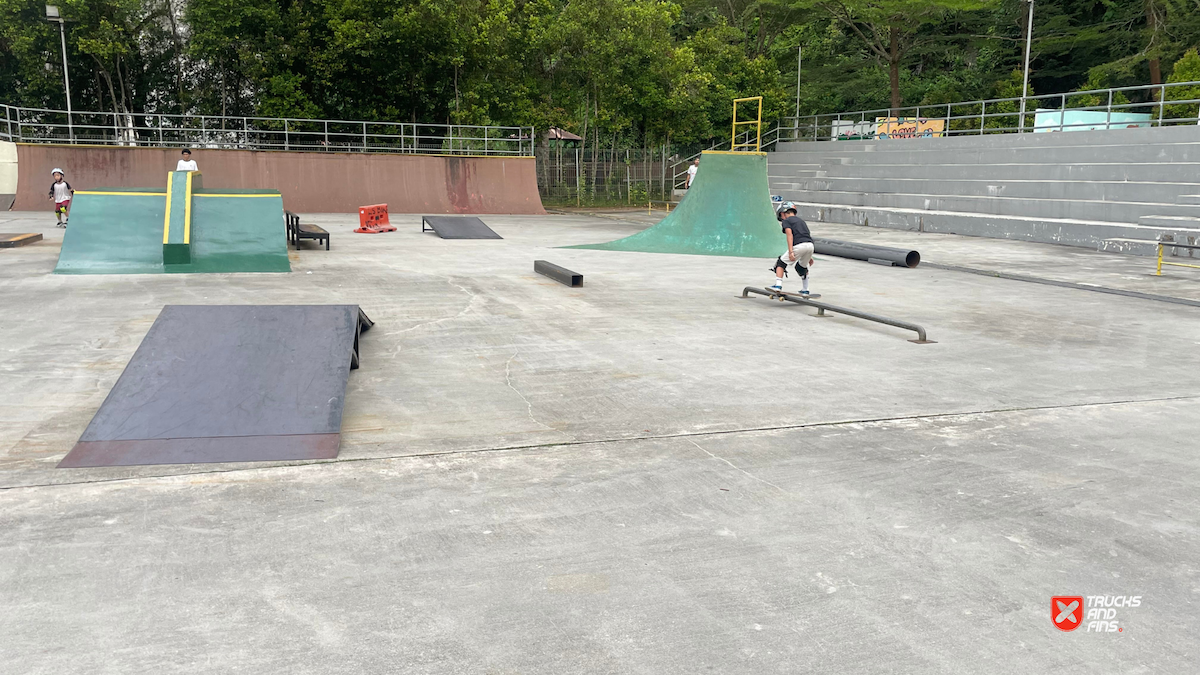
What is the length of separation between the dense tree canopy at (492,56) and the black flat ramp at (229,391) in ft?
85.1

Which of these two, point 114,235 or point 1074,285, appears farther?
point 114,235

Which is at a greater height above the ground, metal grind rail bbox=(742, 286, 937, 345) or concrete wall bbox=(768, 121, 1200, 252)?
concrete wall bbox=(768, 121, 1200, 252)

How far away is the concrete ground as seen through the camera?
3303 mm

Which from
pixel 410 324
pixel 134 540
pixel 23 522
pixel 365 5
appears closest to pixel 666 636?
pixel 134 540

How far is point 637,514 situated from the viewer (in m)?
4.57

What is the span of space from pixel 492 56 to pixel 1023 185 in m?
19.4

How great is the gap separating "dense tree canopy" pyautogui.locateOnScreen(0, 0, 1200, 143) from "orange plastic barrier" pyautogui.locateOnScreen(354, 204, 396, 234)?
37.1 ft

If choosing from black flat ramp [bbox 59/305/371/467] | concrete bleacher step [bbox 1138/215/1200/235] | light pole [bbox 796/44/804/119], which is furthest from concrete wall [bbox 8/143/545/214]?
black flat ramp [bbox 59/305/371/467]

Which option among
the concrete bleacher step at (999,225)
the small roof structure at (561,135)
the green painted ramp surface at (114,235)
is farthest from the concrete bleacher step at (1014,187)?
the green painted ramp surface at (114,235)

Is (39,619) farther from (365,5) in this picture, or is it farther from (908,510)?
(365,5)

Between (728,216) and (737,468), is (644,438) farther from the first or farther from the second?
(728,216)

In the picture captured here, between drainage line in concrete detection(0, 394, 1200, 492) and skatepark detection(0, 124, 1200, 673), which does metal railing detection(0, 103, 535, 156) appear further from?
drainage line in concrete detection(0, 394, 1200, 492)

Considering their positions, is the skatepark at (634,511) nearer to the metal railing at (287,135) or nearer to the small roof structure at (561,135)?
the metal railing at (287,135)

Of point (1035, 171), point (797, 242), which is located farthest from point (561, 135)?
point (797, 242)
